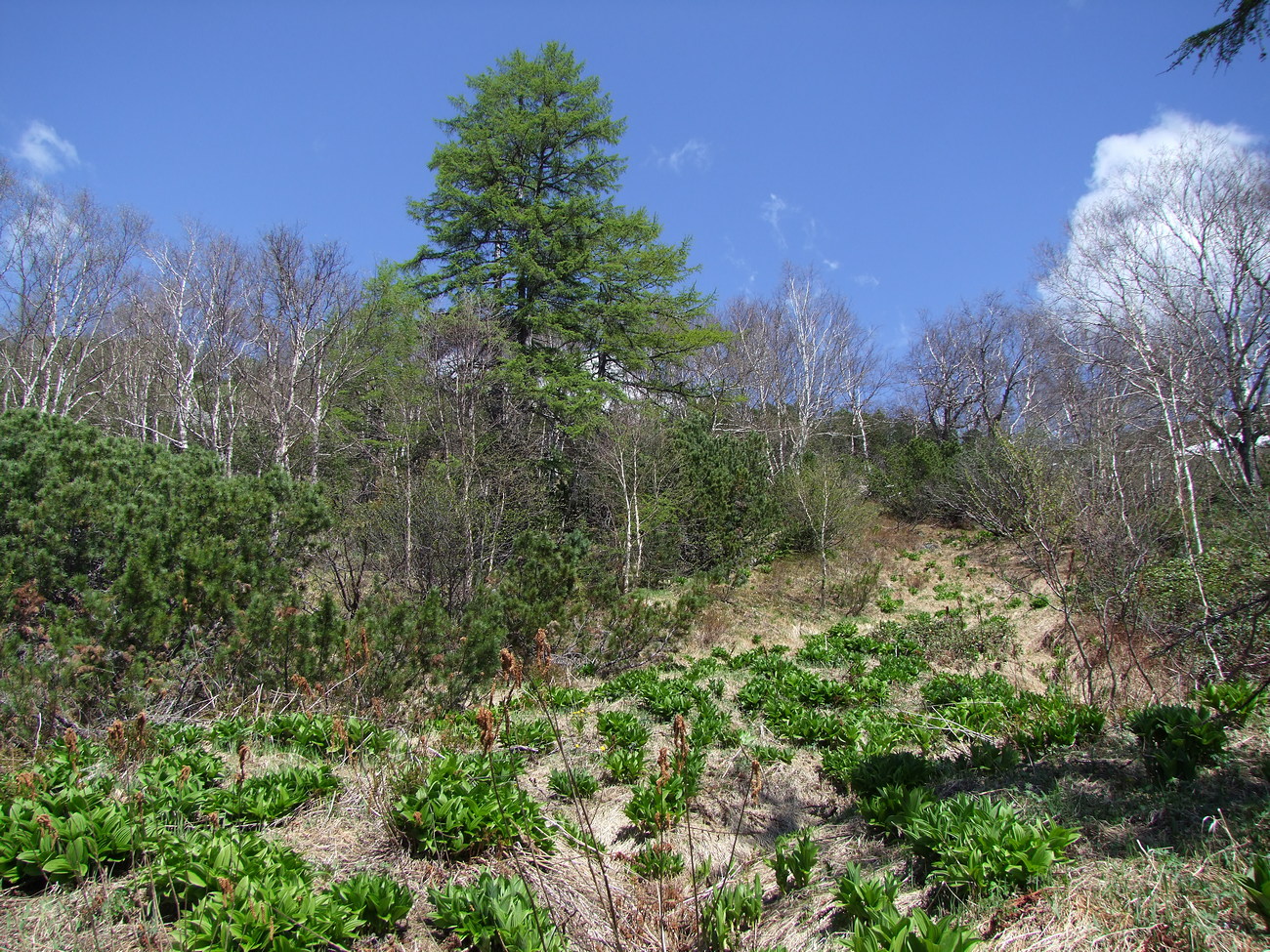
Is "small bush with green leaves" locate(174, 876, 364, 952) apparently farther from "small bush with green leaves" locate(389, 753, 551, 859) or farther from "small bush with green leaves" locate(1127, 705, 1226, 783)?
"small bush with green leaves" locate(1127, 705, 1226, 783)

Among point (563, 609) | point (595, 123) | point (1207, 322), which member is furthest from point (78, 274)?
point (1207, 322)

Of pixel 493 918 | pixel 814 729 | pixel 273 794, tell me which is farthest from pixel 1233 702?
pixel 273 794

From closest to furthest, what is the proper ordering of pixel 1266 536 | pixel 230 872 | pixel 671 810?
pixel 230 872, pixel 671 810, pixel 1266 536

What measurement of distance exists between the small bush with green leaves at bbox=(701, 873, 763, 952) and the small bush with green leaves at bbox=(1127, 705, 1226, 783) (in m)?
2.47

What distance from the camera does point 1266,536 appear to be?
24.8ft

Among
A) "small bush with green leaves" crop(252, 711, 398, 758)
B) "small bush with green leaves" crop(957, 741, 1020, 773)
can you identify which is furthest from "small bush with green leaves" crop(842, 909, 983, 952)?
"small bush with green leaves" crop(252, 711, 398, 758)

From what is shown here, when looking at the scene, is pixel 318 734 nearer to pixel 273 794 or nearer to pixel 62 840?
pixel 273 794

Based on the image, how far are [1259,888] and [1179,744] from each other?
172cm

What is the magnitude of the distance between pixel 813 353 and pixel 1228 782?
93.5 ft

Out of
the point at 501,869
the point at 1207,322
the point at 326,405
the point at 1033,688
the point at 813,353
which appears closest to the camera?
the point at 501,869

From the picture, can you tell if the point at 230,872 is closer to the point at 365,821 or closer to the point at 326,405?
the point at 365,821

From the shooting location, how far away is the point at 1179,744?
3.65m

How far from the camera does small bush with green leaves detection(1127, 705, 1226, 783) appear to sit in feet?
11.8

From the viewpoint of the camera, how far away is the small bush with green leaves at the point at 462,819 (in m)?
3.28
